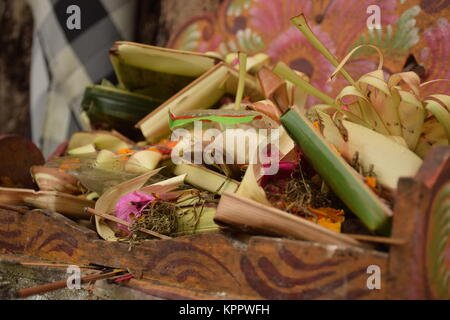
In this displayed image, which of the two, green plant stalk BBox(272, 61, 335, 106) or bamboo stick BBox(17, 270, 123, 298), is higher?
green plant stalk BBox(272, 61, 335, 106)

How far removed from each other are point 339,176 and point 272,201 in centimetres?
13

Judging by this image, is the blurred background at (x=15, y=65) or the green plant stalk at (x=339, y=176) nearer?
the green plant stalk at (x=339, y=176)

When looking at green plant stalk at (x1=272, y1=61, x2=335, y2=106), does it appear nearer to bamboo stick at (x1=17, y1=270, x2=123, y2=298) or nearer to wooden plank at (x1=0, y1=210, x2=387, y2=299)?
wooden plank at (x1=0, y1=210, x2=387, y2=299)

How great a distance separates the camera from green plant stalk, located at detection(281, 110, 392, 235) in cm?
64

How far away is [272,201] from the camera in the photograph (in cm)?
77

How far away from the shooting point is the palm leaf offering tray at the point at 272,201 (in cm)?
62

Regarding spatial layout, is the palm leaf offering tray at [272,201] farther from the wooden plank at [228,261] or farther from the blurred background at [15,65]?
the blurred background at [15,65]
